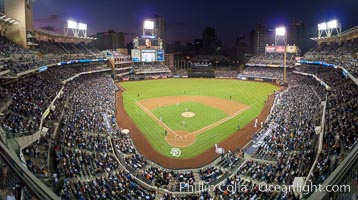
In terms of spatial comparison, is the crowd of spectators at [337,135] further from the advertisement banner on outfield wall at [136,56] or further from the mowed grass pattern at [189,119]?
the advertisement banner on outfield wall at [136,56]

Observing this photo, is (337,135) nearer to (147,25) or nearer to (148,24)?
(147,25)

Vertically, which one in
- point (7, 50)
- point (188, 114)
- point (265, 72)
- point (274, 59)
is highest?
point (274, 59)

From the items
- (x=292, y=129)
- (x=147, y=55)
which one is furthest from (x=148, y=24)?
(x=292, y=129)

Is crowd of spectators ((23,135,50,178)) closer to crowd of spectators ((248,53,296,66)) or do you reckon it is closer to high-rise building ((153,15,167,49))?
crowd of spectators ((248,53,296,66))

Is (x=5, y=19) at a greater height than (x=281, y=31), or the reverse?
(x=281, y=31)

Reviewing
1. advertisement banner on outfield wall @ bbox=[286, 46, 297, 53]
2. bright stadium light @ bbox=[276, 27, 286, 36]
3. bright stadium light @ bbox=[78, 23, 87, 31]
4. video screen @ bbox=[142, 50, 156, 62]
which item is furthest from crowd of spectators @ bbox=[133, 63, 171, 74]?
advertisement banner on outfield wall @ bbox=[286, 46, 297, 53]

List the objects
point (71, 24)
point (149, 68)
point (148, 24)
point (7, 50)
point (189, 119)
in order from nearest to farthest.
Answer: point (7, 50)
point (189, 119)
point (71, 24)
point (148, 24)
point (149, 68)

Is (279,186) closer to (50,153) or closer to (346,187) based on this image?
(346,187)

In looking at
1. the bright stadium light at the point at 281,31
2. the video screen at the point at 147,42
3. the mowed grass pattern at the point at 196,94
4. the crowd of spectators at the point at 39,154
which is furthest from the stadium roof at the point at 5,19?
the bright stadium light at the point at 281,31

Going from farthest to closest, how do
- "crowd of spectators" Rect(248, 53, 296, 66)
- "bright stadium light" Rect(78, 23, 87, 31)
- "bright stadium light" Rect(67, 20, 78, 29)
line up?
"crowd of spectators" Rect(248, 53, 296, 66)
"bright stadium light" Rect(78, 23, 87, 31)
"bright stadium light" Rect(67, 20, 78, 29)
